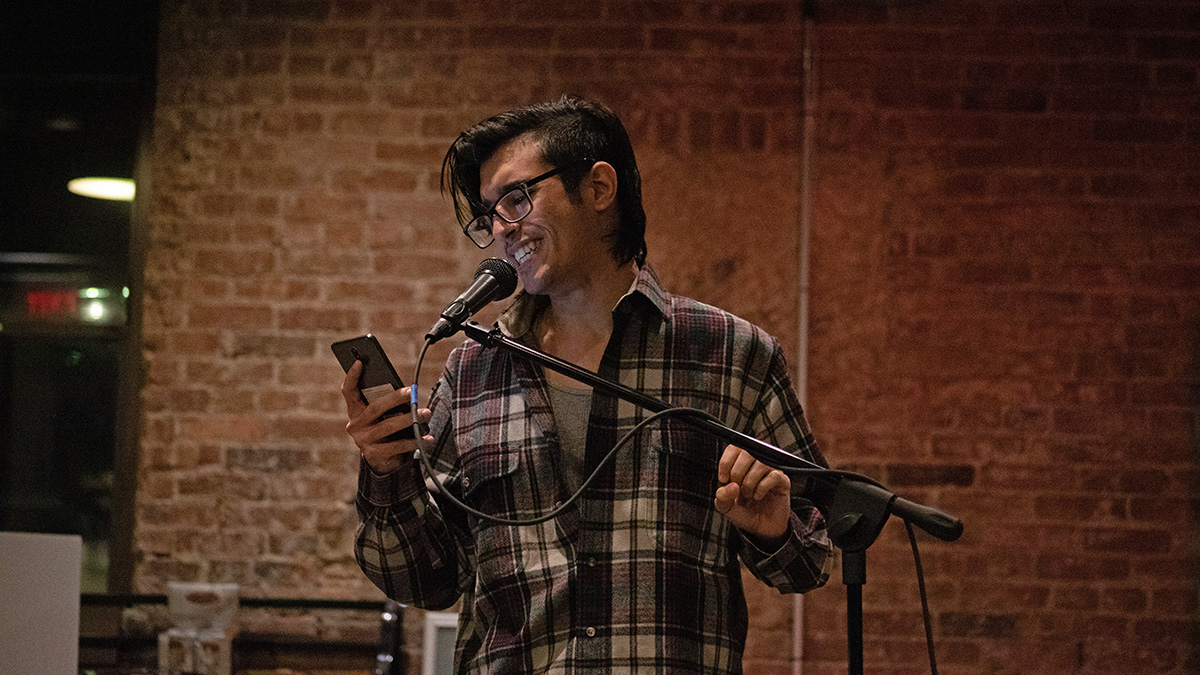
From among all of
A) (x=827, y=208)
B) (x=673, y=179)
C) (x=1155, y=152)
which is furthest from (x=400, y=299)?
(x=1155, y=152)

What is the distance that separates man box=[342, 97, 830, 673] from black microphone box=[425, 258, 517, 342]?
6.4 inches

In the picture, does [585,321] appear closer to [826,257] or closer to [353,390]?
[353,390]

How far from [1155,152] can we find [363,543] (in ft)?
8.82

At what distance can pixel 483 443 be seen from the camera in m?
1.61

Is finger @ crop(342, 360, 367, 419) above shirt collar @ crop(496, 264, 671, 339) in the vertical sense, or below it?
below

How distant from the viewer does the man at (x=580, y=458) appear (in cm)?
147

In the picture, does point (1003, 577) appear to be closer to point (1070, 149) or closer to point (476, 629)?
point (1070, 149)

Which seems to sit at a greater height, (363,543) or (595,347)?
(595,347)

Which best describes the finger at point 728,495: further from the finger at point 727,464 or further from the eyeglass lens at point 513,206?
the eyeglass lens at point 513,206

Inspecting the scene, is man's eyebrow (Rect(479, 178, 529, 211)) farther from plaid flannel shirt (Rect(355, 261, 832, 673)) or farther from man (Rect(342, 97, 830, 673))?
plaid flannel shirt (Rect(355, 261, 832, 673))

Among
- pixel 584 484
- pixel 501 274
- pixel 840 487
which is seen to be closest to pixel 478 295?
pixel 501 274

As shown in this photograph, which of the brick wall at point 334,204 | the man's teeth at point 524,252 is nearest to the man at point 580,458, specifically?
the man's teeth at point 524,252

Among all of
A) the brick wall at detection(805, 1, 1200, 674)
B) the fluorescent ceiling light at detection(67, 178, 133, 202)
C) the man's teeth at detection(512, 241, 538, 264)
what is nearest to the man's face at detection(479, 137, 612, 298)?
the man's teeth at detection(512, 241, 538, 264)

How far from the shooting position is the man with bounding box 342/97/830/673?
4.82ft
